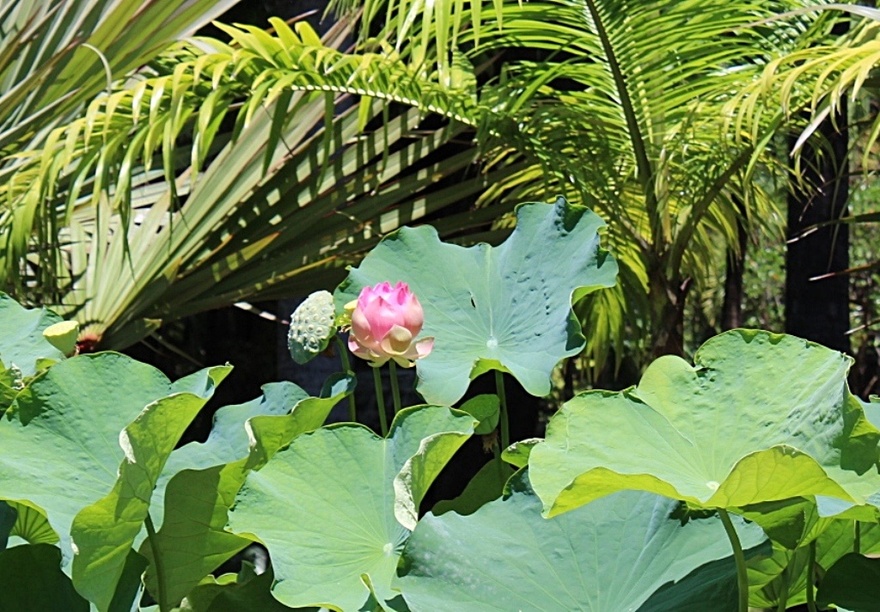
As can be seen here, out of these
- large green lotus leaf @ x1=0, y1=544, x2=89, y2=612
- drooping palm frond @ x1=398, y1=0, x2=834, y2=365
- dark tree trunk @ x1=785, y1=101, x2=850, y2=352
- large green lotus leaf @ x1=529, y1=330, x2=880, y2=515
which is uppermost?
drooping palm frond @ x1=398, y1=0, x2=834, y2=365

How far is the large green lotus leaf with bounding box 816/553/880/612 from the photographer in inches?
22.4

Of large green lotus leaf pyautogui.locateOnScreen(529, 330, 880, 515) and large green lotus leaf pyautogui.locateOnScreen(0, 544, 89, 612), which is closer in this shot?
large green lotus leaf pyautogui.locateOnScreen(529, 330, 880, 515)

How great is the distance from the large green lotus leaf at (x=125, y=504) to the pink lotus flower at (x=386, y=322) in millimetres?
150

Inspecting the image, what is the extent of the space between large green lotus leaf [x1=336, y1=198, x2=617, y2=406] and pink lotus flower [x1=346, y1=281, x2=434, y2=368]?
0.18 ft

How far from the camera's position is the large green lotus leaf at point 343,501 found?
0.58 meters

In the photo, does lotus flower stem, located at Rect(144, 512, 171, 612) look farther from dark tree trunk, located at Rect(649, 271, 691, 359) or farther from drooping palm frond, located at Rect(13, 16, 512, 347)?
dark tree trunk, located at Rect(649, 271, 691, 359)

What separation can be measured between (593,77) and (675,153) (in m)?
0.33

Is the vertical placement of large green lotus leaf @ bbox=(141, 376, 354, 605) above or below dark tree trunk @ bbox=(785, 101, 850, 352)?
above

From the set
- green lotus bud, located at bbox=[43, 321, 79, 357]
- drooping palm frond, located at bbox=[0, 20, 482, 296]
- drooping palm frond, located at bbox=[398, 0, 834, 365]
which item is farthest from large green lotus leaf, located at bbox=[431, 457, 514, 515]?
drooping palm frond, located at bbox=[398, 0, 834, 365]

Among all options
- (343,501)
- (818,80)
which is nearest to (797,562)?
(343,501)

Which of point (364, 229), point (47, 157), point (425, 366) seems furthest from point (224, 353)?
point (425, 366)

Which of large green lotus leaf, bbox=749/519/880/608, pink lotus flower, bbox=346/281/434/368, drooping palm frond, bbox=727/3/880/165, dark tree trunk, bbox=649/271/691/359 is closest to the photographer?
large green lotus leaf, bbox=749/519/880/608

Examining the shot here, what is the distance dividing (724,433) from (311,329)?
0.31 meters

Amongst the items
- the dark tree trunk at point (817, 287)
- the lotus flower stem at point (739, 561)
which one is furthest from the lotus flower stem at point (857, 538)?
the dark tree trunk at point (817, 287)
